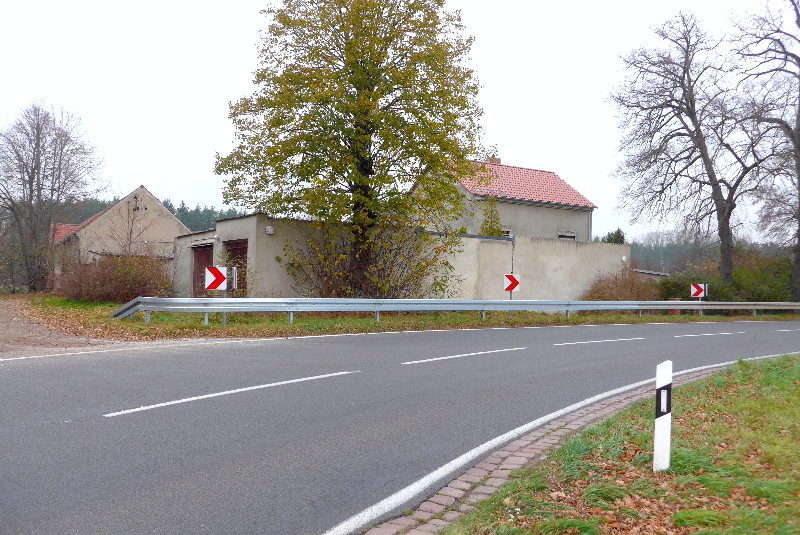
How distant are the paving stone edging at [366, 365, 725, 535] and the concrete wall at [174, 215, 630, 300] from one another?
15335 mm

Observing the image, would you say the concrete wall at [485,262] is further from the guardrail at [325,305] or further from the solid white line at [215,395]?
the solid white line at [215,395]

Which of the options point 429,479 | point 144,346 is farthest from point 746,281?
point 429,479

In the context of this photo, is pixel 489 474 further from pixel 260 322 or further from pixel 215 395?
pixel 260 322

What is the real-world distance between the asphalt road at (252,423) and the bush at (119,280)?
11.1 meters

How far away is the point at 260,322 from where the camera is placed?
16.5 m

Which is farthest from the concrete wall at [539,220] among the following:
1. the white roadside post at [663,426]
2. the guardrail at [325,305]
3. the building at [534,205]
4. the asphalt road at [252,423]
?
the white roadside post at [663,426]

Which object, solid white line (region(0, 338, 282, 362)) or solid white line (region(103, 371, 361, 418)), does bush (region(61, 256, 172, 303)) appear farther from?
solid white line (region(103, 371, 361, 418))

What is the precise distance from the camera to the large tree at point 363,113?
18859 millimetres

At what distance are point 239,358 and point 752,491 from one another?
818 cm

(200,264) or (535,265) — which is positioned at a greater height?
(535,265)

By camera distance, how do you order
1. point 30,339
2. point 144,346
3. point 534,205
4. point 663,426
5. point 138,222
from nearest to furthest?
1. point 663,426
2. point 144,346
3. point 30,339
4. point 534,205
5. point 138,222

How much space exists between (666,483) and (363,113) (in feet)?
52.1

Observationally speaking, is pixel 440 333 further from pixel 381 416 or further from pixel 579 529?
pixel 579 529

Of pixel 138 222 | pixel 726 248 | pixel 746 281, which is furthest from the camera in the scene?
pixel 138 222
